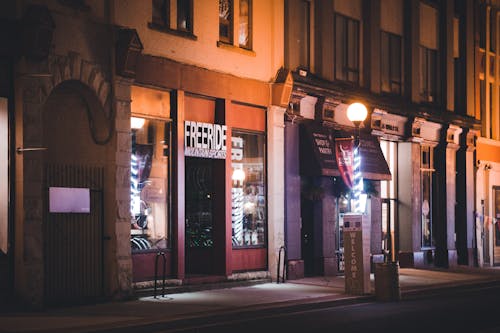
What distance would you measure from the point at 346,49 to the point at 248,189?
6931 mm

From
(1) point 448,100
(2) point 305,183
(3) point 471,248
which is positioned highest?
(1) point 448,100

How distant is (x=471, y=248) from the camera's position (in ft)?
107

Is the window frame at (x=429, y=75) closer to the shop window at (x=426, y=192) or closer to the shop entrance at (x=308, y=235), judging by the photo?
the shop window at (x=426, y=192)

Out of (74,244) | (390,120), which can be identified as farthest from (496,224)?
(74,244)

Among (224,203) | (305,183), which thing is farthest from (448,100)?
(224,203)

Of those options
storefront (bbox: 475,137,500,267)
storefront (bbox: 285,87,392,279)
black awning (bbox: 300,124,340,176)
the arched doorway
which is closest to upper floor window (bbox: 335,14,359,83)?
storefront (bbox: 285,87,392,279)

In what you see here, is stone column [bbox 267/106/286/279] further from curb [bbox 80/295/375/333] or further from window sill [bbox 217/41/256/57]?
curb [bbox 80/295/375/333]

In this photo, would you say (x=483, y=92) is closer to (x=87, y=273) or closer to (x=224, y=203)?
(x=224, y=203)

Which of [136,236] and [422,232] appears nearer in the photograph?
[136,236]

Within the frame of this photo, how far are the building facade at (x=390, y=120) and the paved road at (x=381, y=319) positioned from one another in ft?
19.3

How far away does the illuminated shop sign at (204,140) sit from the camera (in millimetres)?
20516

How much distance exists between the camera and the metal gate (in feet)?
55.6

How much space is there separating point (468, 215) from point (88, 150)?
62.8ft

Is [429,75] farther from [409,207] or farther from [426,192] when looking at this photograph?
[409,207]
